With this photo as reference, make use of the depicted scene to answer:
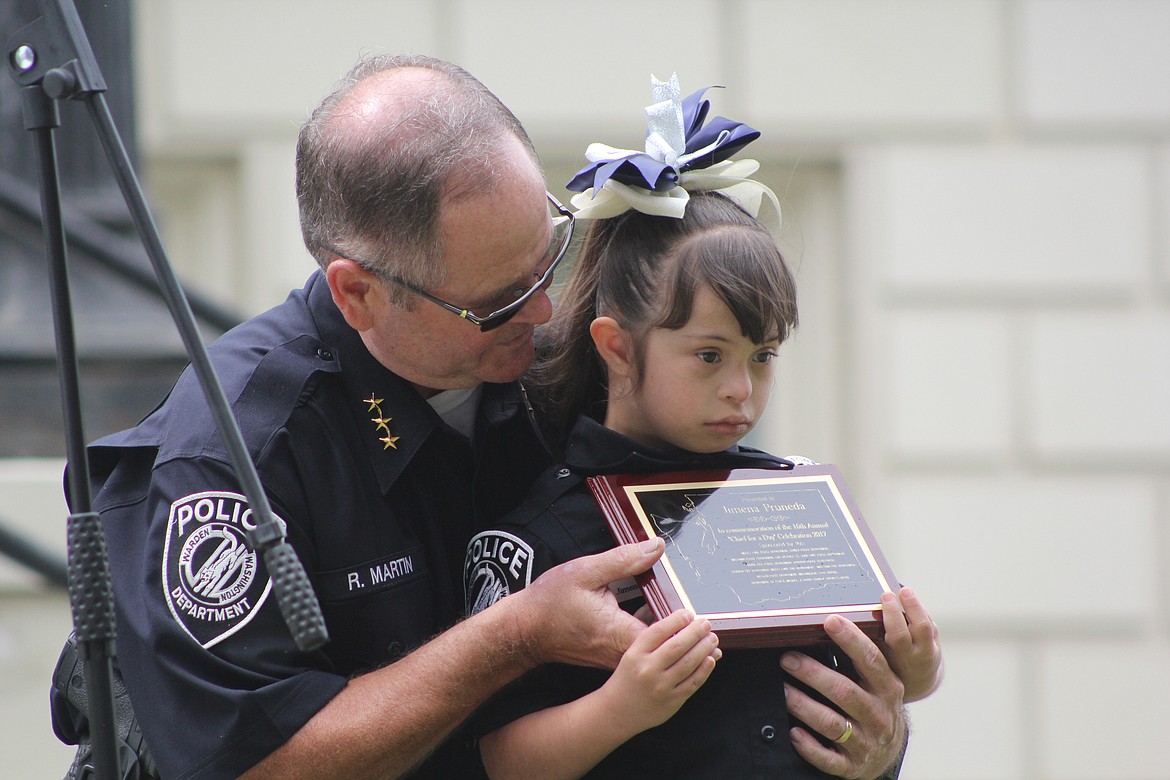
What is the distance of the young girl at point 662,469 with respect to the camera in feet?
6.11

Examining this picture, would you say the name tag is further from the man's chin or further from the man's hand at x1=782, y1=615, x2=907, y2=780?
the man's hand at x1=782, y1=615, x2=907, y2=780

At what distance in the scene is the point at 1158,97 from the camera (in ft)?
17.1

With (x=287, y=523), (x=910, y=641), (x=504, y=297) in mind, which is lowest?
(x=910, y=641)

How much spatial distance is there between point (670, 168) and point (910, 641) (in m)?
0.82

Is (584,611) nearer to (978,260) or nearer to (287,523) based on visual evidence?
(287,523)

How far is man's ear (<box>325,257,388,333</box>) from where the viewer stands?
2.25m

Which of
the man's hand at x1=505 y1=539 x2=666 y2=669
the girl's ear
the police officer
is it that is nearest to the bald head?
the police officer

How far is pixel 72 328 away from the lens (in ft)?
4.78

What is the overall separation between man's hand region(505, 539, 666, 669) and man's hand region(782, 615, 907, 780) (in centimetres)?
28

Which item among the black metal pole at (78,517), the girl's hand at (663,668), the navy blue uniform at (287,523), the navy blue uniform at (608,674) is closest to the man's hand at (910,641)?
the navy blue uniform at (608,674)

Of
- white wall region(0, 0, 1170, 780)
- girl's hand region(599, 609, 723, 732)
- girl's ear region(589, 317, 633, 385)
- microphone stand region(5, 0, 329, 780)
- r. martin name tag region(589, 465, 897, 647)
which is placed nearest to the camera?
microphone stand region(5, 0, 329, 780)

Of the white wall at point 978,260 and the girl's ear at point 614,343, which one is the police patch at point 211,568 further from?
the white wall at point 978,260

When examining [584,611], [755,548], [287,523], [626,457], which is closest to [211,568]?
[287,523]

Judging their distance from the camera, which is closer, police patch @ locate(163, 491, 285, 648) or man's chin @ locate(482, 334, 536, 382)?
police patch @ locate(163, 491, 285, 648)
